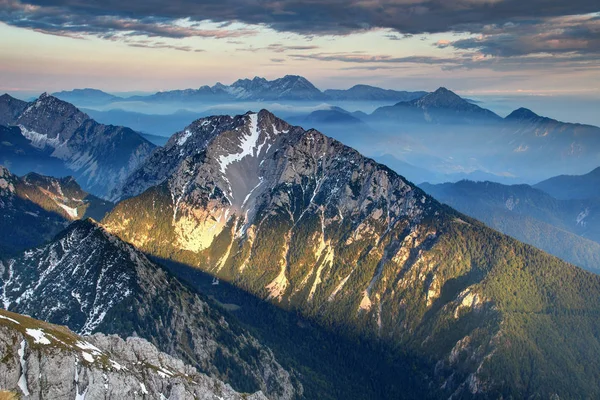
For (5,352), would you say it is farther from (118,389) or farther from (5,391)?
(118,389)

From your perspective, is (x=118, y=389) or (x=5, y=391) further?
(x=118, y=389)

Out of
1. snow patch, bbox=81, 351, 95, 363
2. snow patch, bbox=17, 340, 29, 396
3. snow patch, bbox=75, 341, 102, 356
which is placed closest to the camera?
snow patch, bbox=17, 340, 29, 396

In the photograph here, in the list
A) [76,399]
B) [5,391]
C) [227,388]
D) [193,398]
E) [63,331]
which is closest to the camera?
[5,391]

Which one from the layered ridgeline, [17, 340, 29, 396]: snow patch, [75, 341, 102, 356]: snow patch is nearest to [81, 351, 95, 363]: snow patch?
the layered ridgeline

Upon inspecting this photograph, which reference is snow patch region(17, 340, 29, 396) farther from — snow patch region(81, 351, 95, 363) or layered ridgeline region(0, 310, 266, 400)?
snow patch region(81, 351, 95, 363)

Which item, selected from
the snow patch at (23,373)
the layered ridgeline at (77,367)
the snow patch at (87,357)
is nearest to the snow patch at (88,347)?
the layered ridgeline at (77,367)

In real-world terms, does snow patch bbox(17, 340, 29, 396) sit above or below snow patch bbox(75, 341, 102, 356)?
above

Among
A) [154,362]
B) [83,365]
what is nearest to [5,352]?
[83,365]

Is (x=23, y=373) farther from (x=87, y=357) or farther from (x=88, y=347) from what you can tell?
Result: (x=88, y=347)
